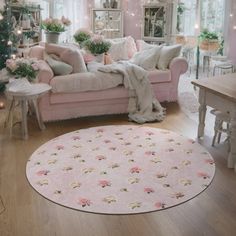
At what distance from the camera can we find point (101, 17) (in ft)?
23.5

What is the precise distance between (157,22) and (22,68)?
3770mm

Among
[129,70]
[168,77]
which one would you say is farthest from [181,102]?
[129,70]

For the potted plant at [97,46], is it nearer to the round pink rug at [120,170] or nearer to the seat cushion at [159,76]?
the seat cushion at [159,76]

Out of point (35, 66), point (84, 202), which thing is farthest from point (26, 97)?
point (84, 202)

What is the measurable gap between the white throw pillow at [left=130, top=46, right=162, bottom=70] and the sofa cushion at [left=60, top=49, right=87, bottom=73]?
968 millimetres

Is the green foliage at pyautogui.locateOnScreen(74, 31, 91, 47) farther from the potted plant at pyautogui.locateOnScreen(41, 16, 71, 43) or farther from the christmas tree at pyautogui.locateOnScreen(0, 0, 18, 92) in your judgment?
the christmas tree at pyautogui.locateOnScreen(0, 0, 18, 92)

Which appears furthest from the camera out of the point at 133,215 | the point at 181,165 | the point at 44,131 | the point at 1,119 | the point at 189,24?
the point at 189,24

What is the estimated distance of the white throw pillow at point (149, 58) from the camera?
4.96m

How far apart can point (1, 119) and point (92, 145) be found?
1489mm

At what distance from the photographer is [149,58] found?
16.3 ft

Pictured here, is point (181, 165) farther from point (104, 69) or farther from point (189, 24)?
point (189, 24)

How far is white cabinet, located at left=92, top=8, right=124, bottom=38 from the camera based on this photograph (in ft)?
23.4

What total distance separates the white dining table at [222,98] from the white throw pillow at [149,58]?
1484 mm

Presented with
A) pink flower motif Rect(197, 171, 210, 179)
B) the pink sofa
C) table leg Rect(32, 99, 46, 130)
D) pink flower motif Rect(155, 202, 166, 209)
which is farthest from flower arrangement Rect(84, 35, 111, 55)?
pink flower motif Rect(155, 202, 166, 209)
